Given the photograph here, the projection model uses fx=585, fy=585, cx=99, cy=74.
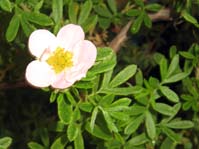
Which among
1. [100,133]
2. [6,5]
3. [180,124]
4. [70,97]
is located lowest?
[180,124]

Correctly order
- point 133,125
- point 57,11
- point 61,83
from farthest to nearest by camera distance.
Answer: point 133,125
point 57,11
point 61,83

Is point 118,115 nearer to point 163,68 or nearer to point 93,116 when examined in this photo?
point 93,116

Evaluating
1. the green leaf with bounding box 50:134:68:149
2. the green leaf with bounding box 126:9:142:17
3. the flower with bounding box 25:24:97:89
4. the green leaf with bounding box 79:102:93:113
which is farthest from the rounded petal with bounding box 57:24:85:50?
the green leaf with bounding box 126:9:142:17

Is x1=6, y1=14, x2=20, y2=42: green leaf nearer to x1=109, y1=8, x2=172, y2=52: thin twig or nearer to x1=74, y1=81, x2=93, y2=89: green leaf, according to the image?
x1=74, y1=81, x2=93, y2=89: green leaf

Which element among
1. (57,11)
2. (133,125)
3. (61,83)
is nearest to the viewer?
(61,83)

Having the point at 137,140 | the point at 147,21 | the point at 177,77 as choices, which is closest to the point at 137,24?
the point at 147,21

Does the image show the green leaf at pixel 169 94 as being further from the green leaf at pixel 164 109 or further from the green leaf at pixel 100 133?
the green leaf at pixel 100 133

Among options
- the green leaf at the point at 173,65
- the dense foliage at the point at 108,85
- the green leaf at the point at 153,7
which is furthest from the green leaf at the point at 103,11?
the green leaf at the point at 173,65
